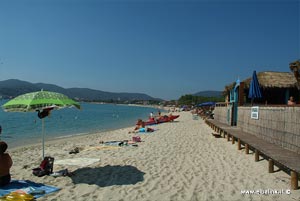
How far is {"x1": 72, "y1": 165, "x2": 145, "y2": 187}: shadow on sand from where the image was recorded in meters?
6.17

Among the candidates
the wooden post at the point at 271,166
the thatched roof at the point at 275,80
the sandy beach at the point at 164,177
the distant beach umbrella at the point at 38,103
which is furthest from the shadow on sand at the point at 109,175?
the thatched roof at the point at 275,80

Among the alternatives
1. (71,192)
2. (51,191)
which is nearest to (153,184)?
(71,192)

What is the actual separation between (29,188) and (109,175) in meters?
1.86

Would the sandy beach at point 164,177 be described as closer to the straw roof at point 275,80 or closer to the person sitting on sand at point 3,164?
the person sitting on sand at point 3,164

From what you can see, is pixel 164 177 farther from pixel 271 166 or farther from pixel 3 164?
pixel 3 164

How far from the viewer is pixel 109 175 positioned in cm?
673

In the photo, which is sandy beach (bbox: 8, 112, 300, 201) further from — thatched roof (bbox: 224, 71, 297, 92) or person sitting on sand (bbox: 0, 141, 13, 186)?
thatched roof (bbox: 224, 71, 297, 92)

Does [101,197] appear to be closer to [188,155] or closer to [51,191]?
[51,191]

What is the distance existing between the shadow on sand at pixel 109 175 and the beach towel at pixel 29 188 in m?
0.70

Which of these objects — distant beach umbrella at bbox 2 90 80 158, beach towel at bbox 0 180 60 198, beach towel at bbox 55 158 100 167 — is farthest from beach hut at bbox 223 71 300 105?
beach towel at bbox 0 180 60 198

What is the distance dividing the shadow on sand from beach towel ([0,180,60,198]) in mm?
701

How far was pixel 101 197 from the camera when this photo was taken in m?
5.21

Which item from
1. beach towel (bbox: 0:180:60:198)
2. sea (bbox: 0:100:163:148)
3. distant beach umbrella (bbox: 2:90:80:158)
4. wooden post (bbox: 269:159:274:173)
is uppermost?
distant beach umbrella (bbox: 2:90:80:158)

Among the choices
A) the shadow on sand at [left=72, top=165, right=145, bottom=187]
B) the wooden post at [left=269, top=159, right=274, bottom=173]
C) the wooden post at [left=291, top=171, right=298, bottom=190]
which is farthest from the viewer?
the wooden post at [left=269, top=159, right=274, bottom=173]
